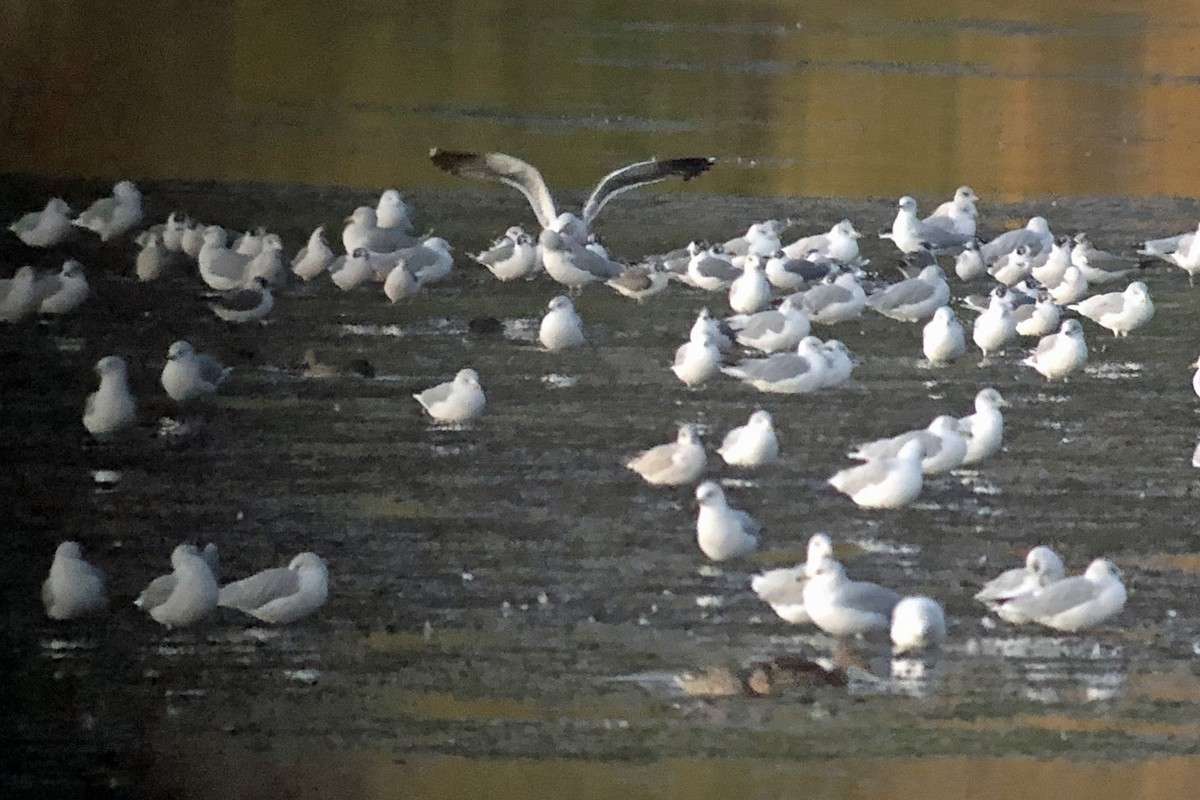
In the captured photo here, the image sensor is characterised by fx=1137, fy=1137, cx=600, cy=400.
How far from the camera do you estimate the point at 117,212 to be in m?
1.42

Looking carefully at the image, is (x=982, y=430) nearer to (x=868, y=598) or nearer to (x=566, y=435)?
(x=868, y=598)

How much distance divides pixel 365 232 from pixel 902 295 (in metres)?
0.72

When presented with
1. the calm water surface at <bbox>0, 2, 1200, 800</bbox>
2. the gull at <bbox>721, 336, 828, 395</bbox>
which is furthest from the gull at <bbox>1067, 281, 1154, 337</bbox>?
the gull at <bbox>721, 336, 828, 395</bbox>

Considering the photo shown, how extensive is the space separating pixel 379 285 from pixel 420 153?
0.58ft

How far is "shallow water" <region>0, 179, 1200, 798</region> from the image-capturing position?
1.29m

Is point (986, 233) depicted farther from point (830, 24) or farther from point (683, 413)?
point (683, 413)

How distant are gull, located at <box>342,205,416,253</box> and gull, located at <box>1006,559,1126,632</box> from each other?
886 millimetres

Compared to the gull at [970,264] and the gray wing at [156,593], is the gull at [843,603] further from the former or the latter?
the gray wing at [156,593]

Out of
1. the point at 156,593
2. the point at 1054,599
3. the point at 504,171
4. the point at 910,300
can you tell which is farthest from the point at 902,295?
the point at 156,593

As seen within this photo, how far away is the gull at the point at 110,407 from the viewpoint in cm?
139

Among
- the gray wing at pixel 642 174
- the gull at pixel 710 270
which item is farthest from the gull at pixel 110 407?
the gull at pixel 710 270

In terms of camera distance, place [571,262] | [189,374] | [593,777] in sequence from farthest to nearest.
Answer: [571,262] < [189,374] < [593,777]

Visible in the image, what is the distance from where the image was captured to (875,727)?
4.27 feet

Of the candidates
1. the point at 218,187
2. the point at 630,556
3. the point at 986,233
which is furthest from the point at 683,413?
the point at 218,187
